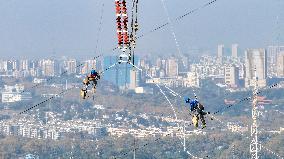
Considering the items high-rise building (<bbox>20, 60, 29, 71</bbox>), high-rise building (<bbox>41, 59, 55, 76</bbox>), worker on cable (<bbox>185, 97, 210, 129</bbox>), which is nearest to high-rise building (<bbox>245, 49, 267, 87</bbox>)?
high-rise building (<bbox>41, 59, 55, 76</bbox>)

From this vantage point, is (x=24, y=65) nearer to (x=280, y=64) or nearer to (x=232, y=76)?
(x=232, y=76)

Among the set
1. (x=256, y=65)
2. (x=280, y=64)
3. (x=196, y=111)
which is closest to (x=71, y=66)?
(x=280, y=64)

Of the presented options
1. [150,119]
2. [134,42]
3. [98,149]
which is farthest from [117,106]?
[134,42]

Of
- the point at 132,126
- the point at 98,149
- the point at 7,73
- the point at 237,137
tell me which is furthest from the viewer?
the point at 7,73

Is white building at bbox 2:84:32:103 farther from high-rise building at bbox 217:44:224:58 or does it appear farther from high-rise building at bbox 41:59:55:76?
high-rise building at bbox 217:44:224:58

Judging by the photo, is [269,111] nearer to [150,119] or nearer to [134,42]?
[150,119]

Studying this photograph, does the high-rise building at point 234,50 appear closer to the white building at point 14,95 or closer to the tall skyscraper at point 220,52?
the tall skyscraper at point 220,52
